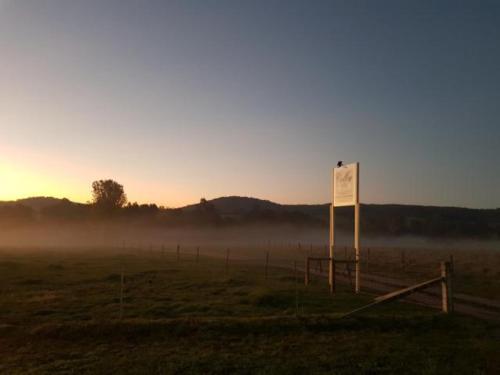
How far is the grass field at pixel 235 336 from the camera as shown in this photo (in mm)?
9094

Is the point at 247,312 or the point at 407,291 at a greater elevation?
the point at 407,291

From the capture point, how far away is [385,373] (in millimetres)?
8602

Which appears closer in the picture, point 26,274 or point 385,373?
point 385,373

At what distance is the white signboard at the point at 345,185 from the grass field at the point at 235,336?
14.8 feet

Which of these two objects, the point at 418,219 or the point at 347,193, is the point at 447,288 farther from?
the point at 418,219

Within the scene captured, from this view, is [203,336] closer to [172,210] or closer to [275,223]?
[172,210]

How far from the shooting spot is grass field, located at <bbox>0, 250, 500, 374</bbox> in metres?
9.09

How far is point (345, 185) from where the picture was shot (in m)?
20.9

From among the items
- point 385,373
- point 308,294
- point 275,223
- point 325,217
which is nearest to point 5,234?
point 275,223

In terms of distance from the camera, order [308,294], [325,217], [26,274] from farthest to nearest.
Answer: [325,217] < [26,274] < [308,294]

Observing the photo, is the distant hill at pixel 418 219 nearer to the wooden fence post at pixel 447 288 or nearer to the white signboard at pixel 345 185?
the white signboard at pixel 345 185

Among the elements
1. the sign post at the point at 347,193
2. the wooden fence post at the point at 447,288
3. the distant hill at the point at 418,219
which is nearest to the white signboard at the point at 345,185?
the sign post at the point at 347,193

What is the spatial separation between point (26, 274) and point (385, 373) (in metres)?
26.1

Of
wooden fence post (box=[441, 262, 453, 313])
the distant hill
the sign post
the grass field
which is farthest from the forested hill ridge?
wooden fence post (box=[441, 262, 453, 313])
